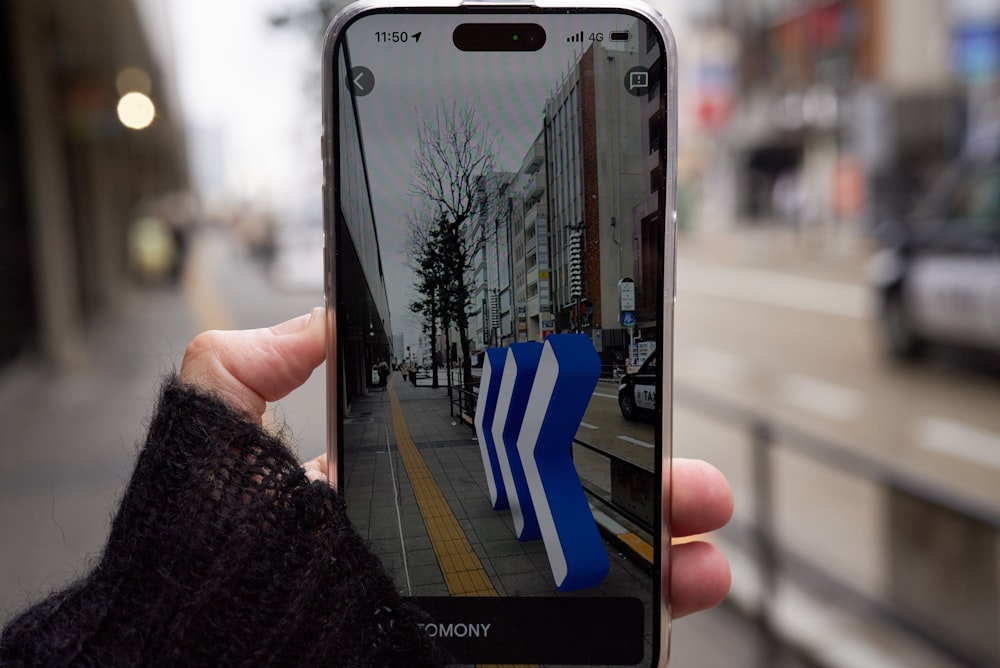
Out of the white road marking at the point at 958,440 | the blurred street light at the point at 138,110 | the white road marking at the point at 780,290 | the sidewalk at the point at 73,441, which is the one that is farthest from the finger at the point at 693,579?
the white road marking at the point at 780,290

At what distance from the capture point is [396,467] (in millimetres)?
1239

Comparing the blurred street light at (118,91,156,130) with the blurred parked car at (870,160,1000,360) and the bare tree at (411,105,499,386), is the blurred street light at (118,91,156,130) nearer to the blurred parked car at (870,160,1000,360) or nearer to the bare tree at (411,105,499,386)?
the bare tree at (411,105,499,386)

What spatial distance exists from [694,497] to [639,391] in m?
0.20

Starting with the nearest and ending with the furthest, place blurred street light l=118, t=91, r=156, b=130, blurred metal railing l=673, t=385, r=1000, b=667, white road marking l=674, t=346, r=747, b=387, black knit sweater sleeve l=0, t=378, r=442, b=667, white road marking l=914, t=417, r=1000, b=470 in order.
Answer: black knit sweater sleeve l=0, t=378, r=442, b=667
blurred street light l=118, t=91, r=156, b=130
blurred metal railing l=673, t=385, r=1000, b=667
white road marking l=914, t=417, r=1000, b=470
white road marking l=674, t=346, r=747, b=387

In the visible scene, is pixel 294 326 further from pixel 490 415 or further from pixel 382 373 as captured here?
pixel 490 415

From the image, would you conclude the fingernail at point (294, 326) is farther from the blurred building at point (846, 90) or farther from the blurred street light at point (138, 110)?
the blurred building at point (846, 90)

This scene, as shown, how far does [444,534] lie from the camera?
1226 mm

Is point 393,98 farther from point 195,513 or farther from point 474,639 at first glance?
point 474,639

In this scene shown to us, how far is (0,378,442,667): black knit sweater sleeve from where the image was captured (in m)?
1.03

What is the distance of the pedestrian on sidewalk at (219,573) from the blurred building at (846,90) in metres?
20.1

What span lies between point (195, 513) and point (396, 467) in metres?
0.28

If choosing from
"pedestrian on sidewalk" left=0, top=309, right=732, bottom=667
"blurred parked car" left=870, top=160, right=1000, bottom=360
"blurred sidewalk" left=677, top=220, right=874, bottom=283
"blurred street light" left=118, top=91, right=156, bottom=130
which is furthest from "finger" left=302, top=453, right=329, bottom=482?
"blurred sidewalk" left=677, top=220, right=874, bottom=283

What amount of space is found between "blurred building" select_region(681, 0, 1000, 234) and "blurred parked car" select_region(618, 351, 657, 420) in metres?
19.8

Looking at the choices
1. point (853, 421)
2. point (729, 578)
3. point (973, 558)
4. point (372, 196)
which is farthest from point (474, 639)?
point (853, 421)
